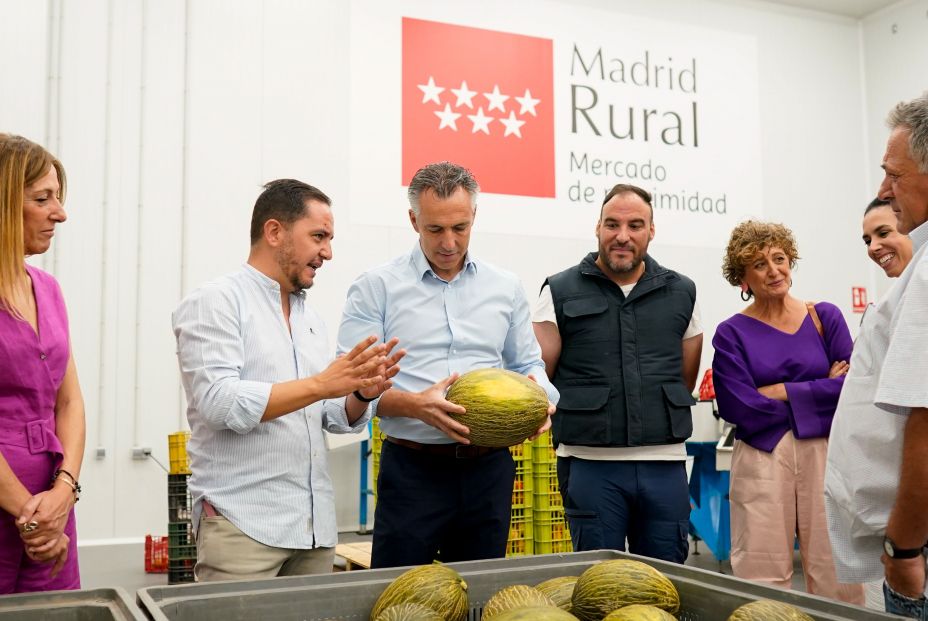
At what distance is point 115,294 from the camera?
231 inches

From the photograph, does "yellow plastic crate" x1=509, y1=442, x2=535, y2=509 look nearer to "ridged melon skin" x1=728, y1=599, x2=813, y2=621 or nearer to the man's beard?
the man's beard

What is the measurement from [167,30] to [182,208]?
1.30 meters

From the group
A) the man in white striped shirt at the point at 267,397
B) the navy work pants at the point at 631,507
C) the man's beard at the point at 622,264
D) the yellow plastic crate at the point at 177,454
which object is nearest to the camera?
the man in white striped shirt at the point at 267,397

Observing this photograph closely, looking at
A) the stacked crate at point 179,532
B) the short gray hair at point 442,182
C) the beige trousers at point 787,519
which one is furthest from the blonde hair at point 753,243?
the stacked crate at point 179,532

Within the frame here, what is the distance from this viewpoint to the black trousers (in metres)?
2.43

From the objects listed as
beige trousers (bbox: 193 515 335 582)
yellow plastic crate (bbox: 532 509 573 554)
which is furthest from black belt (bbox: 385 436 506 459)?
yellow plastic crate (bbox: 532 509 573 554)

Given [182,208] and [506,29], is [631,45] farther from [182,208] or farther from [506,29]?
[182,208]

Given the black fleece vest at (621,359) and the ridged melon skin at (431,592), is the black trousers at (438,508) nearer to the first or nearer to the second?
the black fleece vest at (621,359)

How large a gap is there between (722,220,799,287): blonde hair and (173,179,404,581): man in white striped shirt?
1532 millimetres

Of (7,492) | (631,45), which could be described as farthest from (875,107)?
(7,492)

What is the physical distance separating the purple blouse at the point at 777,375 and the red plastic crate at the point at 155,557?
3765 millimetres

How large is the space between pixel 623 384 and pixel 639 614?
1789 millimetres

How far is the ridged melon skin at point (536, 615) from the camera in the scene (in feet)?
3.78

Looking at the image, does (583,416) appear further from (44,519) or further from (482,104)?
(482,104)
